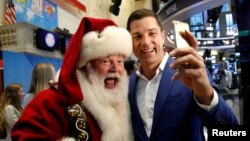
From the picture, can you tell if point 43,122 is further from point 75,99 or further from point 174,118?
point 174,118

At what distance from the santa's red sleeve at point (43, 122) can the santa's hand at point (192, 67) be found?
2.15 feet

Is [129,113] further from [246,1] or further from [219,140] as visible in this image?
[246,1]

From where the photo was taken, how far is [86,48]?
1826 millimetres

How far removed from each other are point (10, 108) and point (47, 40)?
11.6 ft

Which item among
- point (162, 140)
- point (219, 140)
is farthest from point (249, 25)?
point (219, 140)

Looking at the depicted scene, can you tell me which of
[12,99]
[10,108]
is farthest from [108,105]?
[12,99]

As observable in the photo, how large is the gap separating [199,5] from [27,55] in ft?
10.9

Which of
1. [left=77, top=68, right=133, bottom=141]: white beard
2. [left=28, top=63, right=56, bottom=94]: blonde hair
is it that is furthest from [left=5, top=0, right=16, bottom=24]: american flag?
[left=77, top=68, right=133, bottom=141]: white beard

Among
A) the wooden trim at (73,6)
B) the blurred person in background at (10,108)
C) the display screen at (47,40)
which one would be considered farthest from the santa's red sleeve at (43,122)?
the wooden trim at (73,6)

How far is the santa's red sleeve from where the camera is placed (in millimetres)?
1538

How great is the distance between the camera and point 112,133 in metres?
1.69

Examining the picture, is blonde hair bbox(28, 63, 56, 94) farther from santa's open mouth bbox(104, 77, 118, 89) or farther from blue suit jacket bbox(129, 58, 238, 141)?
blue suit jacket bbox(129, 58, 238, 141)

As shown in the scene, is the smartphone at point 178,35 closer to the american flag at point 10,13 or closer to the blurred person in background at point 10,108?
the blurred person in background at point 10,108

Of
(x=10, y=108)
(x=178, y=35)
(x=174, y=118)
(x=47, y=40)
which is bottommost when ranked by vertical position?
(x=10, y=108)
